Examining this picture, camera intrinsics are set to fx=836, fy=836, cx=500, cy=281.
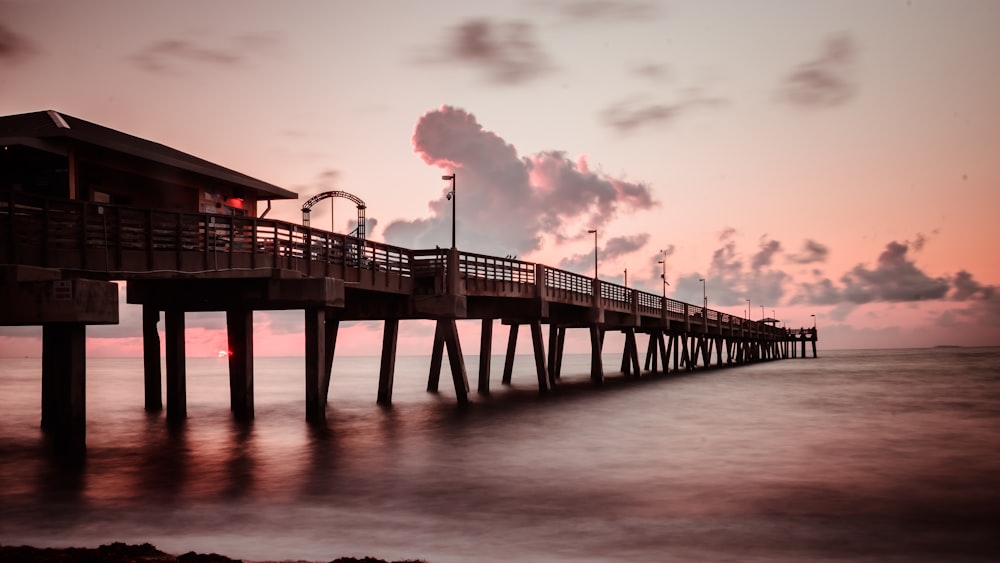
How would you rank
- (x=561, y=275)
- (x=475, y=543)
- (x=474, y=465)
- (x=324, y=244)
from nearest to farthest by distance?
(x=475, y=543)
(x=474, y=465)
(x=324, y=244)
(x=561, y=275)

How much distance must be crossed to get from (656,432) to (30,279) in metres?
18.6

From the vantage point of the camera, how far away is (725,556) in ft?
36.3

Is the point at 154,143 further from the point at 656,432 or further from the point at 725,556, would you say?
the point at 725,556

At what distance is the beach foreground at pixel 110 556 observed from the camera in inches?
348

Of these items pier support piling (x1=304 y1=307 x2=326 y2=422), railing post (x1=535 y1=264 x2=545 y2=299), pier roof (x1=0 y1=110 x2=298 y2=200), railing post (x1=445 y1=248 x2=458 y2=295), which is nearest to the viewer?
pier roof (x1=0 y1=110 x2=298 y2=200)

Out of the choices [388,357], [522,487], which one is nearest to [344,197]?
[388,357]

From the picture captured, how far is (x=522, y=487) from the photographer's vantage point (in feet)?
55.1

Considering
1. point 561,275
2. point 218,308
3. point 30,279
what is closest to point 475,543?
point 30,279

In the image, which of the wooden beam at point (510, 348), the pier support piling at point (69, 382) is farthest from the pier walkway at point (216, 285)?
the wooden beam at point (510, 348)

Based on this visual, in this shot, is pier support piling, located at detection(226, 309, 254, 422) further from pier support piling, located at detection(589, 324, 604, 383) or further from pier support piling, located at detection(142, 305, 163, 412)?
pier support piling, located at detection(589, 324, 604, 383)

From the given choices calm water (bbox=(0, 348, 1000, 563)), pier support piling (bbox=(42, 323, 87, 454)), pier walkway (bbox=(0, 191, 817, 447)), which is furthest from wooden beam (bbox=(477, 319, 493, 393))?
pier support piling (bbox=(42, 323, 87, 454))

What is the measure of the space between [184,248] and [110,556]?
12.4 metres

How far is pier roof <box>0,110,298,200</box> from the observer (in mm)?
22156

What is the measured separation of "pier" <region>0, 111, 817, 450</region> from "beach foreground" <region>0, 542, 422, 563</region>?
839 cm
